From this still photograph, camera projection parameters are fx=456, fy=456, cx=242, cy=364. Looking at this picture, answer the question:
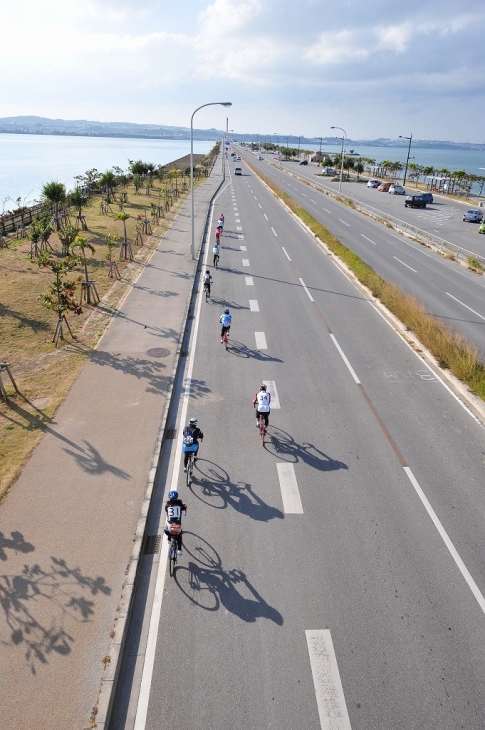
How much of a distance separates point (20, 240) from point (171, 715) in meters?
34.3

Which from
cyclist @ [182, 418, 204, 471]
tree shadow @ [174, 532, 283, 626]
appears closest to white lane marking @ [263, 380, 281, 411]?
cyclist @ [182, 418, 204, 471]

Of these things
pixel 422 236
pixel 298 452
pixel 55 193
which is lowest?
pixel 298 452

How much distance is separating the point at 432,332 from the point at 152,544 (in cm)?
1475

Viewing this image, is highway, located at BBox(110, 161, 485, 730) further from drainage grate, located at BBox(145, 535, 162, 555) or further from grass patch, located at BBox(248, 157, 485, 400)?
grass patch, located at BBox(248, 157, 485, 400)

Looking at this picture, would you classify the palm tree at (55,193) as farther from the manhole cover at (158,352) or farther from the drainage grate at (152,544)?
the drainage grate at (152,544)

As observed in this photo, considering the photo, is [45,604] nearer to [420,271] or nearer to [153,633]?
[153,633]

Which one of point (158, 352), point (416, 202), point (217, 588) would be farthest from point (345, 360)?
point (416, 202)

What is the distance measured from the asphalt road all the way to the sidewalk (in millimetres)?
14365

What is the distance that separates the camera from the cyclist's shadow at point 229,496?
10.1 metres

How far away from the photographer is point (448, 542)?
9.45 meters

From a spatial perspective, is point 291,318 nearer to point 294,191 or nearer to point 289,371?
point 289,371

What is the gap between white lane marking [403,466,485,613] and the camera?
27.4 ft

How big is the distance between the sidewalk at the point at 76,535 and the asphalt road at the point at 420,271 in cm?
1436

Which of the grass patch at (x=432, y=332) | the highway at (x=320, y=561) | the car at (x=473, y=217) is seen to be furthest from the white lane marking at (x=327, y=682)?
the car at (x=473, y=217)
